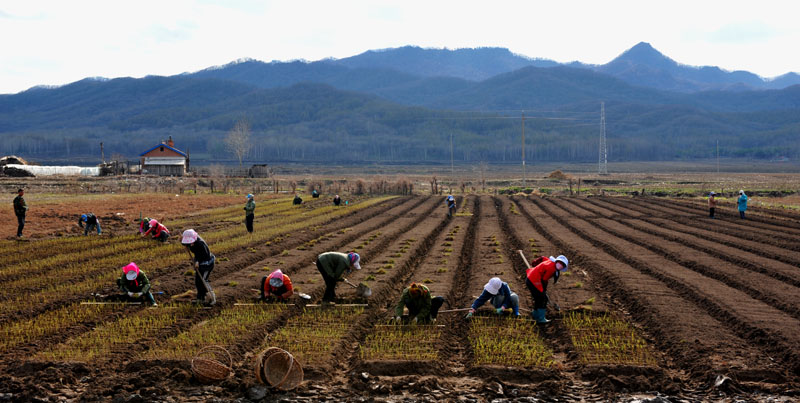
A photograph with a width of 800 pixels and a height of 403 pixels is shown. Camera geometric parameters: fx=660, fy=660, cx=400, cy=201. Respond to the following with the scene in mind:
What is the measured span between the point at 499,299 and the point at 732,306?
5135 mm

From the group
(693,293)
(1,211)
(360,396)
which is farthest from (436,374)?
(1,211)

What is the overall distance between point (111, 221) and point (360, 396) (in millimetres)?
26974

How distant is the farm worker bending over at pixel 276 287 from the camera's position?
46.9ft

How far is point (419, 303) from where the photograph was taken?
12.6 m

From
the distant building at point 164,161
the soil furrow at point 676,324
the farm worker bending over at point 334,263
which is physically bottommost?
the soil furrow at point 676,324

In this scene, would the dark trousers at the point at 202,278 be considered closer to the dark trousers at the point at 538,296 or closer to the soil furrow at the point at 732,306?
the dark trousers at the point at 538,296

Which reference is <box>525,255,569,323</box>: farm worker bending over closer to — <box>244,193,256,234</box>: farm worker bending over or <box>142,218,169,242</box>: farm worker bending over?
<box>142,218,169,242</box>: farm worker bending over

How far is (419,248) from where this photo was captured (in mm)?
23422

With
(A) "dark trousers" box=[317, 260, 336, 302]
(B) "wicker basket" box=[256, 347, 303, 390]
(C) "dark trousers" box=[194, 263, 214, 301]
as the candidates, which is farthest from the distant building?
(B) "wicker basket" box=[256, 347, 303, 390]

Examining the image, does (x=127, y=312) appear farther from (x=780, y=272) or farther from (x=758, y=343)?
(x=780, y=272)

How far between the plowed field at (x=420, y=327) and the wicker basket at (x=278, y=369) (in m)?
0.16

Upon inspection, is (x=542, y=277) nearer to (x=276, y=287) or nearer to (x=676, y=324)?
(x=676, y=324)

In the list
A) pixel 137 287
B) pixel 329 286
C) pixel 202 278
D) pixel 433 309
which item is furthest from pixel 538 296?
pixel 137 287

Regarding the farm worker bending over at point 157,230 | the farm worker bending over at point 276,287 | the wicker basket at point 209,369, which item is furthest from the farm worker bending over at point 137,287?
the farm worker bending over at point 157,230
